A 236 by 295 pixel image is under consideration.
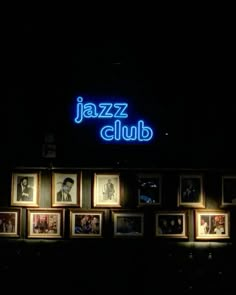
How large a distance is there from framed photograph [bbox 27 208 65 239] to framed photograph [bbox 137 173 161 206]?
1785 mm

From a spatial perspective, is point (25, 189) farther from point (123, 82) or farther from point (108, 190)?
point (123, 82)

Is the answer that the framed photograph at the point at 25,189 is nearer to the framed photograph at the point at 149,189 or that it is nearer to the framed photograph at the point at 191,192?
the framed photograph at the point at 149,189

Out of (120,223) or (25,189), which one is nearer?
(120,223)

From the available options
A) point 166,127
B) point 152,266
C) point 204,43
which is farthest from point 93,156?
point 204,43

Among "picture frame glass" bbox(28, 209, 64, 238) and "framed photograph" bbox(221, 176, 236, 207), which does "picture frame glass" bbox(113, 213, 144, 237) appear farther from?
"framed photograph" bbox(221, 176, 236, 207)

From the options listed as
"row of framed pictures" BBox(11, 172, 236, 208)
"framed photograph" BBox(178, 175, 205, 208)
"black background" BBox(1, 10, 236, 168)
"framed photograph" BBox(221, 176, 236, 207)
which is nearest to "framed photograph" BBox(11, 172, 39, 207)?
"row of framed pictures" BBox(11, 172, 236, 208)

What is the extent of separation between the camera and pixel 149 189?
33.6 feet

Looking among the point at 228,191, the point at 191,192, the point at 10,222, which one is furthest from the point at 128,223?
the point at 10,222

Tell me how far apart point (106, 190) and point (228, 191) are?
2.69m

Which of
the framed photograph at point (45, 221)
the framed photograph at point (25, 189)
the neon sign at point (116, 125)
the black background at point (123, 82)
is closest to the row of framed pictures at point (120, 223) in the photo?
the framed photograph at point (45, 221)

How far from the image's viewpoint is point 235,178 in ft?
33.7

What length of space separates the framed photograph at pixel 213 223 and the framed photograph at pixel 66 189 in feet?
8.73

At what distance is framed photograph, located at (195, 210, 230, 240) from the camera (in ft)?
33.3

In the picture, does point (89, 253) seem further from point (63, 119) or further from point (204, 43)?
point (204, 43)
